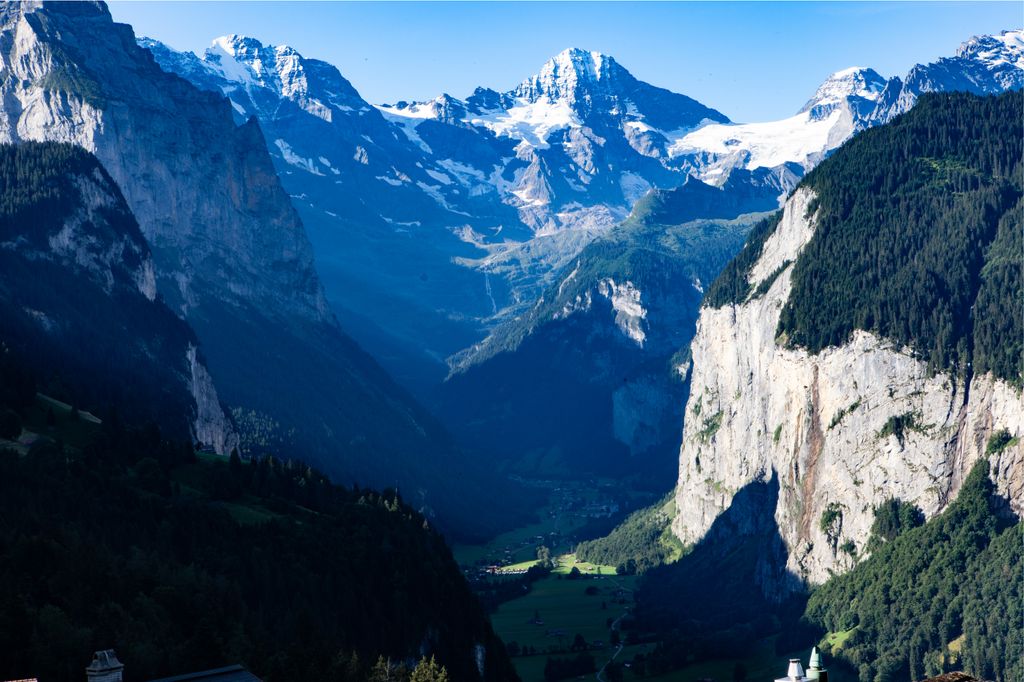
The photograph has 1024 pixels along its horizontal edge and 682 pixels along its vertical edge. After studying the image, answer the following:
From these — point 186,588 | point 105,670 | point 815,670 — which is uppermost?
point 186,588

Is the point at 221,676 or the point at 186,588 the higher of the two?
the point at 186,588

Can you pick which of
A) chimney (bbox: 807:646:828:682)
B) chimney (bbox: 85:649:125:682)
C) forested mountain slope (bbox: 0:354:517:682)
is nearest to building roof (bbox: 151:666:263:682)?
chimney (bbox: 85:649:125:682)

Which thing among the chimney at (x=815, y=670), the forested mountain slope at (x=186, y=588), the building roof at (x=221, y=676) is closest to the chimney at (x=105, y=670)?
the building roof at (x=221, y=676)

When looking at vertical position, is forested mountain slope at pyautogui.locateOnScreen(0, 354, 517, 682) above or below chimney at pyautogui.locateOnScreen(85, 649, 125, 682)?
above

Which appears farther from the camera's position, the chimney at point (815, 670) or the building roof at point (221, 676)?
the building roof at point (221, 676)

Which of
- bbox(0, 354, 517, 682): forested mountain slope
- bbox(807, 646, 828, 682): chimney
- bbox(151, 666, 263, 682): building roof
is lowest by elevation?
bbox(807, 646, 828, 682): chimney

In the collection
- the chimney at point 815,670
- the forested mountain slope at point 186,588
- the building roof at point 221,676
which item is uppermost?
the forested mountain slope at point 186,588

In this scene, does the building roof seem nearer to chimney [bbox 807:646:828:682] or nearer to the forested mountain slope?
chimney [bbox 807:646:828:682]

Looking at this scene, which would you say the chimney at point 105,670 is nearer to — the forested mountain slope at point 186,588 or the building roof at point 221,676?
the building roof at point 221,676

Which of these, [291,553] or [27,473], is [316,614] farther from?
[27,473]

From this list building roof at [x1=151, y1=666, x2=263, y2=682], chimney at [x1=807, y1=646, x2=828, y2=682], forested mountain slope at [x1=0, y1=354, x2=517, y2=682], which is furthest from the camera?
forested mountain slope at [x1=0, y1=354, x2=517, y2=682]

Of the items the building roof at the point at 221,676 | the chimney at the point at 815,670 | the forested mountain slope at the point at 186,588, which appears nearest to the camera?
the chimney at the point at 815,670

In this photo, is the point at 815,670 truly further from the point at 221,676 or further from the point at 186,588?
the point at 186,588

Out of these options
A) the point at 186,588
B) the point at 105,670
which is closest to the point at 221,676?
the point at 105,670
